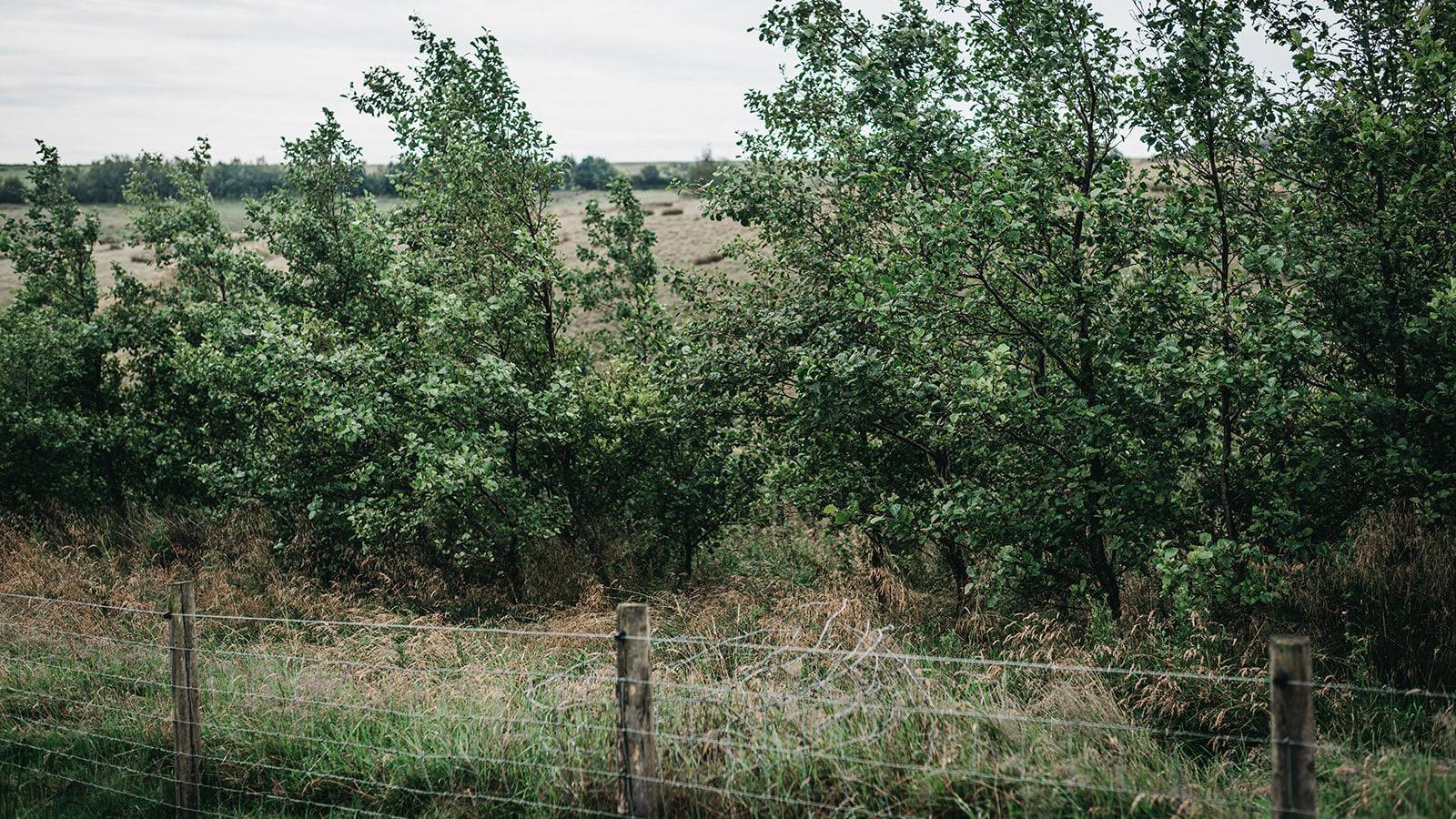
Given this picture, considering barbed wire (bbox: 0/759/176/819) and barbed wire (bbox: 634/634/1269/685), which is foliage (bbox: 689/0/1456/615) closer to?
barbed wire (bbox: 634/634/1269/685)

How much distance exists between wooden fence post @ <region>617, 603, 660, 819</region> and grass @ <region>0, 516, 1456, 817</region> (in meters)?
0.32

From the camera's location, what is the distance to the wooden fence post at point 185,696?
5988mm

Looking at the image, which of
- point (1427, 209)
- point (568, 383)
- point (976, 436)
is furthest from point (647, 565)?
point (1427, 209)

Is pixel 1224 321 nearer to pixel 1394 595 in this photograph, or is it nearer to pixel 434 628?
pixel 1394 595

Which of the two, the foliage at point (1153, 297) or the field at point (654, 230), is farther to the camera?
the field at point (654, 230)

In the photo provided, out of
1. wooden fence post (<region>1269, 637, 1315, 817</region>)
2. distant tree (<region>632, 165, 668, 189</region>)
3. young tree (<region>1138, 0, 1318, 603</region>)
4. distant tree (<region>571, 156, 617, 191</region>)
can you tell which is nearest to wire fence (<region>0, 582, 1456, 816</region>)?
wooden fence post (<region>1269, 637, 1315, 817</region>)

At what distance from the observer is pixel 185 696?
6.07 m

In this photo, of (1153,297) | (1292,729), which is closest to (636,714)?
(1292,729)

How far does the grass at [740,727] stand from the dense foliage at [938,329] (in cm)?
92

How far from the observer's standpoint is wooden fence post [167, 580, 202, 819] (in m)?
5.99

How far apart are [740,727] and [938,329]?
3.97 m

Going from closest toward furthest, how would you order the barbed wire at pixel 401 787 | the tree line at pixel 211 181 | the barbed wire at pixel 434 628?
1. the barbed wire at pixel 401 787
2. the barbed wire at pixel 434 628
3. the tree line at pixel 211 181

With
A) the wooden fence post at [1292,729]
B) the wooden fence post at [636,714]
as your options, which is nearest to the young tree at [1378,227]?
the wooden fence post at [1292,729]

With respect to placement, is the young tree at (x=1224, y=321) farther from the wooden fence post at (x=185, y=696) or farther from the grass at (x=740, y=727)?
the wooden fence post at (x=185, y=696)
